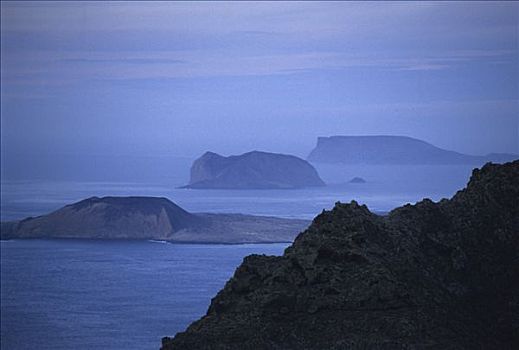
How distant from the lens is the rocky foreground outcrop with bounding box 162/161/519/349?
8.33 metres

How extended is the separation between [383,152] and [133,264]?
1112 cm

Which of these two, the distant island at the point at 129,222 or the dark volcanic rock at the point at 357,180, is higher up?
the dark volcanic rock at the point at 357,180

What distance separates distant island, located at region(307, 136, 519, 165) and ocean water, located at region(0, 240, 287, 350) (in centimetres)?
→ 588

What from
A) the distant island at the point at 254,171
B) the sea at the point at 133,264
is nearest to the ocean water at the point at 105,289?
the sea at the point at 133,264

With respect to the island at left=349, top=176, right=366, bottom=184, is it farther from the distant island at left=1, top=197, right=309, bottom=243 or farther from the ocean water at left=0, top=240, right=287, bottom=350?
the ocean water at left=0, top=240, right=287, bottom=350

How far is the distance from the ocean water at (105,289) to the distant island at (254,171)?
12.5 m

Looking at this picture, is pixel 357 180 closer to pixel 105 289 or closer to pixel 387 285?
pixel 105 289

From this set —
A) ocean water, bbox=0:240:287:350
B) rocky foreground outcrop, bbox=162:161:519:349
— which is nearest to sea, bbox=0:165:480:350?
ocean water, bbox=0:240:287:350

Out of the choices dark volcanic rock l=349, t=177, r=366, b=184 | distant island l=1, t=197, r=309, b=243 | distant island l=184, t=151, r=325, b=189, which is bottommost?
distant island l=1, t=197, r=309, b=243

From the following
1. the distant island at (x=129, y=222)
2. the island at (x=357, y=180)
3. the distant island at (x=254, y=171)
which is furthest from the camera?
the distant island at (x=254, y=171)

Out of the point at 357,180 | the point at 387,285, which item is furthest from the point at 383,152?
the point at 387,285

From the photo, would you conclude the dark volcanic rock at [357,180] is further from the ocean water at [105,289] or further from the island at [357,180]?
the ocean water at [105,289]

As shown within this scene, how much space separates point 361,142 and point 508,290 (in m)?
31.1

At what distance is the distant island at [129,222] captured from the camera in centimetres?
4175
